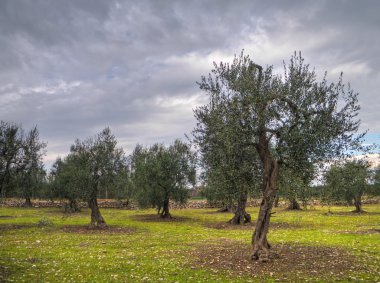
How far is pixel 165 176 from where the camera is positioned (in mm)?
64375

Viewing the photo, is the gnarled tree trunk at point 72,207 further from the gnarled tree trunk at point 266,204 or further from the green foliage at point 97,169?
the gnarled tree trunk at point 266,204

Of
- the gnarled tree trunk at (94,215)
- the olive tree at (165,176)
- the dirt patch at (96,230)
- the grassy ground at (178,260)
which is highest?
the olive tree at (165,176)

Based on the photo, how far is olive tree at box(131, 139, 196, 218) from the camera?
211ft

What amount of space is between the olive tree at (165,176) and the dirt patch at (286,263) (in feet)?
116

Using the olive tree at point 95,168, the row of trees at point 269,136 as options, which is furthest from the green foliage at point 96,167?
the row of trees at point 269,136

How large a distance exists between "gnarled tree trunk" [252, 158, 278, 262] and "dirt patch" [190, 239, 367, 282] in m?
0.94

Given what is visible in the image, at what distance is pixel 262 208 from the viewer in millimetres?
24891

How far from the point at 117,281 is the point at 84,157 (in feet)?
106

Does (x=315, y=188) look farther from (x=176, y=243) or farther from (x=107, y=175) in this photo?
(x=107, y=175)

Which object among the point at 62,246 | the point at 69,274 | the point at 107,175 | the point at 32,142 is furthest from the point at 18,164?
the point at 69,274

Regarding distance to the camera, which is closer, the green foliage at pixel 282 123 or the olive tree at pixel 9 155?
the green foliage at pixel 282 123

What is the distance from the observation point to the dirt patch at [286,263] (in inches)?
781

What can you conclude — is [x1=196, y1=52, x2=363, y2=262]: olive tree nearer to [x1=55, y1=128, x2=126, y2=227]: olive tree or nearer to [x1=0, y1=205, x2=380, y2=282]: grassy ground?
[x1=0, y1=205, x2=380, y2=282]: grassy ground

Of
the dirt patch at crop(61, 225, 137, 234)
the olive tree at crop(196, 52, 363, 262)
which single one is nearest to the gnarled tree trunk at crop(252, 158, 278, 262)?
the olive tree at crop(196, 52, 363, 262)
